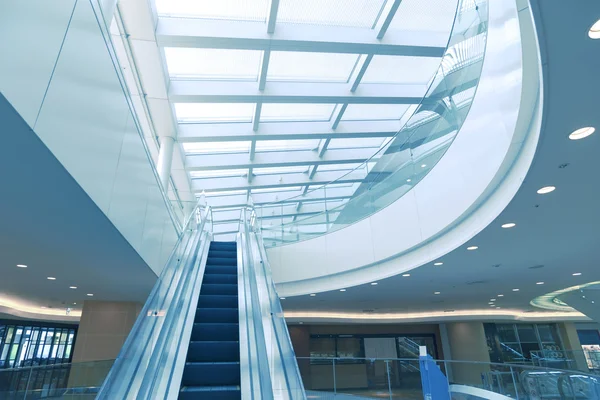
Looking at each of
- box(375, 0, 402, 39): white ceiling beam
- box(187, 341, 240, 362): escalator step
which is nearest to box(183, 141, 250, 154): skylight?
box(375, 0, 402, 39): white ceiling beam

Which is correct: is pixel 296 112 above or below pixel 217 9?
above

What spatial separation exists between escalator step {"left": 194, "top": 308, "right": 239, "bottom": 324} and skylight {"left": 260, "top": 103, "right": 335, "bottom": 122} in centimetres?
793

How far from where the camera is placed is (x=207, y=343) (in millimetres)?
4898

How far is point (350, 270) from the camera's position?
10500mm

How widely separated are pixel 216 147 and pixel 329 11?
25.0ft

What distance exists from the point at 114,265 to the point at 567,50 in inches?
277

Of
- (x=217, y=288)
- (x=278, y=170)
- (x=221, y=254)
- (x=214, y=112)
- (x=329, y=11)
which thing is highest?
(x=278, y=170)

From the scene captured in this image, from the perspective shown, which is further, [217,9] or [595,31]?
[217,9]

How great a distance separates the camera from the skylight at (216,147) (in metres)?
14.3

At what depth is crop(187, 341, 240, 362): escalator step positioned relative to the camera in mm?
4820

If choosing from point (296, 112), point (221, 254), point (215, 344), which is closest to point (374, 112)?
point (296, 112)

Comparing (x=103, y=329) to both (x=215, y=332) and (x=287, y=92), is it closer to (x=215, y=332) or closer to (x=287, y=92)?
(x=215, y=332)

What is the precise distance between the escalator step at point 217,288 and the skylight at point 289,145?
8541 mm

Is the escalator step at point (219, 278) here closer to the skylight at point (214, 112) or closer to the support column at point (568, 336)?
the skylight at point (214, 112)
